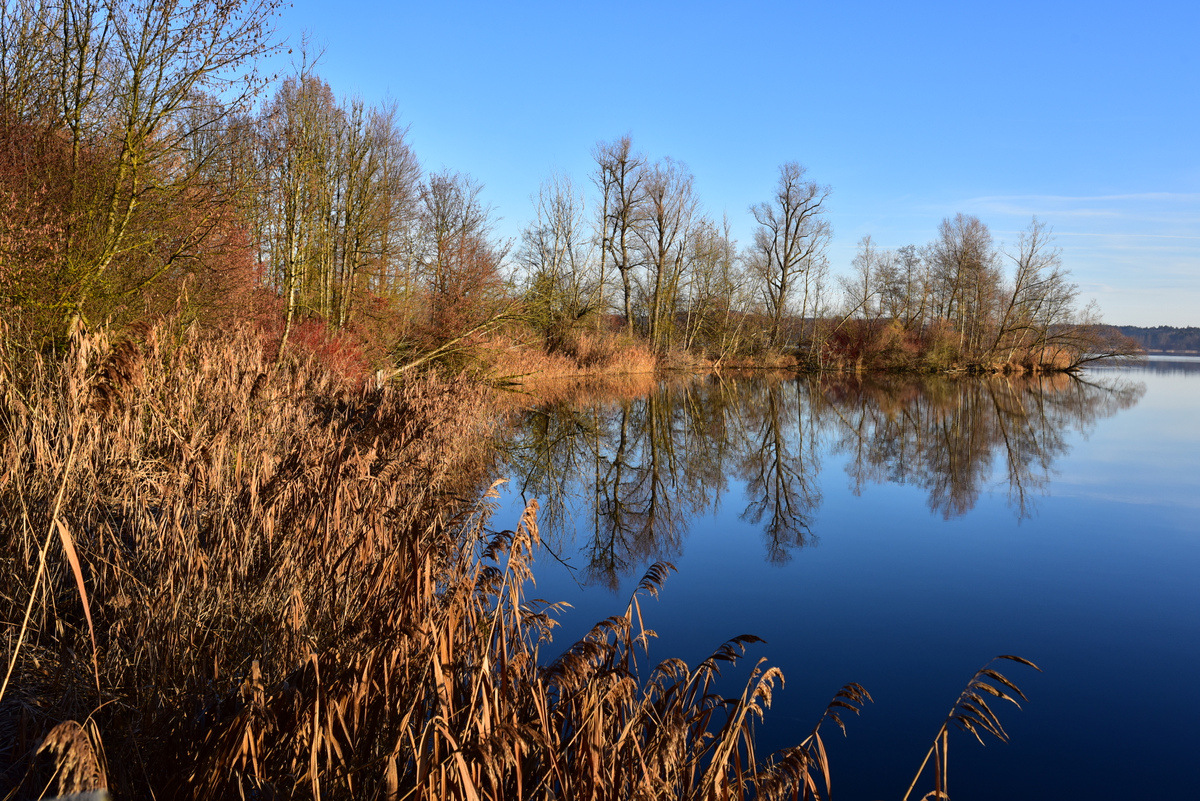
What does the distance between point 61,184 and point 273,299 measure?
535 cm

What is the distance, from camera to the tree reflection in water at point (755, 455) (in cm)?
832

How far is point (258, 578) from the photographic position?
Answer: 3160 millimetres

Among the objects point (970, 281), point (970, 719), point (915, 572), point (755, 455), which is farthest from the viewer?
point (970, 281)

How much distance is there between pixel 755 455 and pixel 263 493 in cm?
1039

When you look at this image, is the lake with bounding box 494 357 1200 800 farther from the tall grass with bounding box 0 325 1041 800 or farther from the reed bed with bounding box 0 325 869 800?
the reed bed with bounding box 0 325 869 800

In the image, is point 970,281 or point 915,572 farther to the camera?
point 970,281

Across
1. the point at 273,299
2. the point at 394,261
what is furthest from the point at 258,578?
the point at 394,261

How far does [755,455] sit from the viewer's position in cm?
1302

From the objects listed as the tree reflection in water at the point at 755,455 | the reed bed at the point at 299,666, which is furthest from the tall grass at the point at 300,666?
the tree reflection in water at the point at 755,455

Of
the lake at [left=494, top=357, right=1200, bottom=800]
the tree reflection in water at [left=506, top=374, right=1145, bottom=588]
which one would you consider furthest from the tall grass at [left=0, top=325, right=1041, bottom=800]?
the tree reflection in water at [left=506, top=374, right=1145, bottom=588]

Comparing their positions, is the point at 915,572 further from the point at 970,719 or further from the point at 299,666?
the point at 299,666

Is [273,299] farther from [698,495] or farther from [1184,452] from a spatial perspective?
[1184,452]

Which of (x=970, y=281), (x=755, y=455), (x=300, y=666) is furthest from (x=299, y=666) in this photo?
(x=970, y=281)

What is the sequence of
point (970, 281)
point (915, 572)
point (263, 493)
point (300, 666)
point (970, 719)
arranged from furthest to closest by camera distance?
point (970, 281) → point (915, 572) → point (263, 493) → point (300, 666) → point (970, 719)
